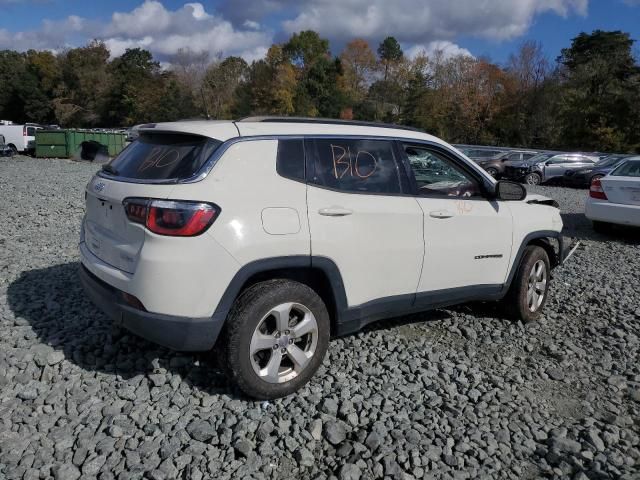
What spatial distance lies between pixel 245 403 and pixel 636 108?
41973mm

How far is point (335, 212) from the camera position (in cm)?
347

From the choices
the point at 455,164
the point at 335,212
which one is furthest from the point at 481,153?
the point at 335,212

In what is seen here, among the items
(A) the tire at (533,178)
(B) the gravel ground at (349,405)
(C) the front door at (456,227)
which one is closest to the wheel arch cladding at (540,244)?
(C) the front door at (456,227)

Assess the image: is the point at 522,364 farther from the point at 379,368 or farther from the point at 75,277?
the point at 75,277

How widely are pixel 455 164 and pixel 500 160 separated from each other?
2207 cm

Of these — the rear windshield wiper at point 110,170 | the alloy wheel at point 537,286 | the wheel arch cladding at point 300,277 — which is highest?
the rear windshield wiper at point 110,170

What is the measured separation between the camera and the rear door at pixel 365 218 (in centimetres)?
347

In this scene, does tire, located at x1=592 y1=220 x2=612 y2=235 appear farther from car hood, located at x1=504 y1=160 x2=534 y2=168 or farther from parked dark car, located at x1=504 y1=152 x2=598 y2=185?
car hood, located at x1=504 y1=160 x2=534 y2=168

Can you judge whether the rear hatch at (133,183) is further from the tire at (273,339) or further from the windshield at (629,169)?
the windshield at (629,169)

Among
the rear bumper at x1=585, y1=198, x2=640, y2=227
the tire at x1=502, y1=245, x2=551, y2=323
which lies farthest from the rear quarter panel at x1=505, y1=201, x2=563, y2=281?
the rear bumper at x1=585, y1=198, x2=640, y2=227

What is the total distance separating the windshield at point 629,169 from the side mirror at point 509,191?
603 cm

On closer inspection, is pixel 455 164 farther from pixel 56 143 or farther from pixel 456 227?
pixel 56 143

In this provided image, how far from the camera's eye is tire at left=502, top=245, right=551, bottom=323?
4867 mm

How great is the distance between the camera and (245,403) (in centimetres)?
339
